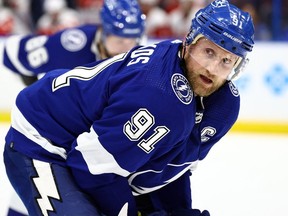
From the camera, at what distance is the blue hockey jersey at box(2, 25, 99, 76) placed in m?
3.63

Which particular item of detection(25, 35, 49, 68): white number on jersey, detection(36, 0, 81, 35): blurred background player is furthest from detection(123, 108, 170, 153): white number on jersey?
detection(36, 0, 81, 35): blurred background player

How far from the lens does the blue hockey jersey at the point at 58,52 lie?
3.63 meters

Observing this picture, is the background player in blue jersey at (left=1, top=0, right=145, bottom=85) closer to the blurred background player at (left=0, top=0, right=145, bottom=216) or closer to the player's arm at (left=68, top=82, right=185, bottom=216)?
the blurred background player at (left=0, top=0, right=145, bottom=216)

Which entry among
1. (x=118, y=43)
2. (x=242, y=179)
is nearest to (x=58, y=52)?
(x=118, y=43)

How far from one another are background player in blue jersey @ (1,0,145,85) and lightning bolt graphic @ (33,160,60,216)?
56.8 inches

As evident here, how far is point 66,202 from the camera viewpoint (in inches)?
82.6

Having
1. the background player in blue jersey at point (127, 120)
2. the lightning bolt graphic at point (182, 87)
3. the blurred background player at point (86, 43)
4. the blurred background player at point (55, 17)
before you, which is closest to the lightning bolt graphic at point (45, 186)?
the background player in blue jersey at point (127, 120)

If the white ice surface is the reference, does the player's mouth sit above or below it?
above

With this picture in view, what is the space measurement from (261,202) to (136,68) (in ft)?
5.34

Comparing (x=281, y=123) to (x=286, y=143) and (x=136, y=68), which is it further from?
(x=136, y=68)

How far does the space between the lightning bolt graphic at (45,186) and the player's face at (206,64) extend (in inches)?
20.4

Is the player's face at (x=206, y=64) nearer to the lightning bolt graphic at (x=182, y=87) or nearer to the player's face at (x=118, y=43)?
the lightning bolt graphic at (x=182, y=87)

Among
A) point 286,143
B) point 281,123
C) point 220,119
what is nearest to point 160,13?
point 281,123

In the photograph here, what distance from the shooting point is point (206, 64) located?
2033mm
